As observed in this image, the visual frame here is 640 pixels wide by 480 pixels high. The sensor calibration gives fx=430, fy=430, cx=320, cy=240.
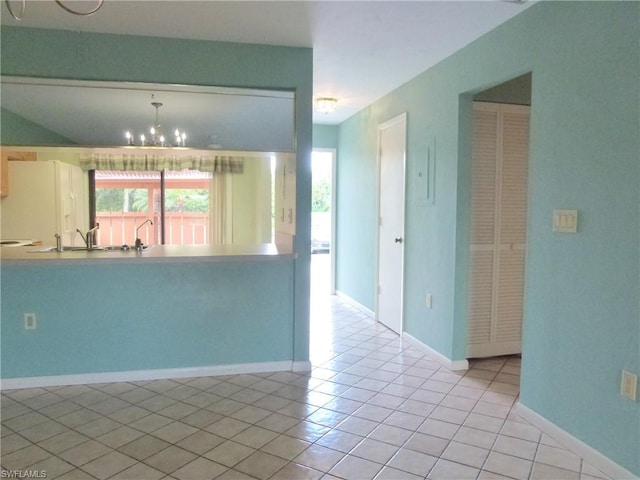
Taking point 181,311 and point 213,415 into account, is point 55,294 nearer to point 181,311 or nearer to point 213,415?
point 181,311

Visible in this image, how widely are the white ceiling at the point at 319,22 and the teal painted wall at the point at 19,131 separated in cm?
60

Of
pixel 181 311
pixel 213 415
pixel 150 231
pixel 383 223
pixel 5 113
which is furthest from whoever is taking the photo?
pixel 150 231

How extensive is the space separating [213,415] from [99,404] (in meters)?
0.75

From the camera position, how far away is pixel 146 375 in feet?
10.1

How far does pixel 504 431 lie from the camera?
7.81 ft

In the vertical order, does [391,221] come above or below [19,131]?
below

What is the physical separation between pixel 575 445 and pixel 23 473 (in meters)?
2.63

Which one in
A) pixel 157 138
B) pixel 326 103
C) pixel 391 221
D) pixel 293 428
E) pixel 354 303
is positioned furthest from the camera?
pixel 354 303

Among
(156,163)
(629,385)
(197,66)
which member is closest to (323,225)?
(156,163)

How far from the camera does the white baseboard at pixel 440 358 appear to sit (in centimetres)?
331

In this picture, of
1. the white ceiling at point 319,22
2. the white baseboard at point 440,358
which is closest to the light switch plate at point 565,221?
the white ceiling at point 319,22

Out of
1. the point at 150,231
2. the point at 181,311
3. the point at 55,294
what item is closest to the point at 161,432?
the point at 181,311

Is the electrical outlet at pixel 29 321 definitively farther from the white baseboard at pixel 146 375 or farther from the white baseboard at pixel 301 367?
the white baseboard at pixel 301 367

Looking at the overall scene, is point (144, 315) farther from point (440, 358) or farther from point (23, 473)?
point (440, 358)
